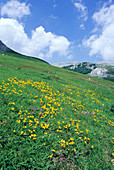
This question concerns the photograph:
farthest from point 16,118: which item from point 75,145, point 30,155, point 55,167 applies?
point 75,145

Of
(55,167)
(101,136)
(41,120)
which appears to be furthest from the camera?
(101,136)

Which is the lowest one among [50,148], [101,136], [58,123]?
[101,136]

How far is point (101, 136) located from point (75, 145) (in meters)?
2.55

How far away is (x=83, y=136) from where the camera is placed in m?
6.26

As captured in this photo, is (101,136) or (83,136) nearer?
(83,136)

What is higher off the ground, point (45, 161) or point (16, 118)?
point (16, 118)

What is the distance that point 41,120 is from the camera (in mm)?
6188

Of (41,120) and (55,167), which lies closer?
(55,167)

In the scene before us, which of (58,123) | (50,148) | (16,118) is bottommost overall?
(50,148)

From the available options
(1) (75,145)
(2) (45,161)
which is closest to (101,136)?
(1) (75,145)

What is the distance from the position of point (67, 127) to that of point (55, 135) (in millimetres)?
1196

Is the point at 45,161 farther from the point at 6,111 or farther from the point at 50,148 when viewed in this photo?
the point at 6,111

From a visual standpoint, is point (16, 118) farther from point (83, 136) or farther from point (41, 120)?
point (83, 136)

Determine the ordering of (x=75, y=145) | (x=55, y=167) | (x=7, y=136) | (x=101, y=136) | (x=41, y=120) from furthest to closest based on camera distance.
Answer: (x=101, y=136) → (x=41, y=120) → (x=75, y=145) → (x=7, y=136) → (x=55, y=167)
